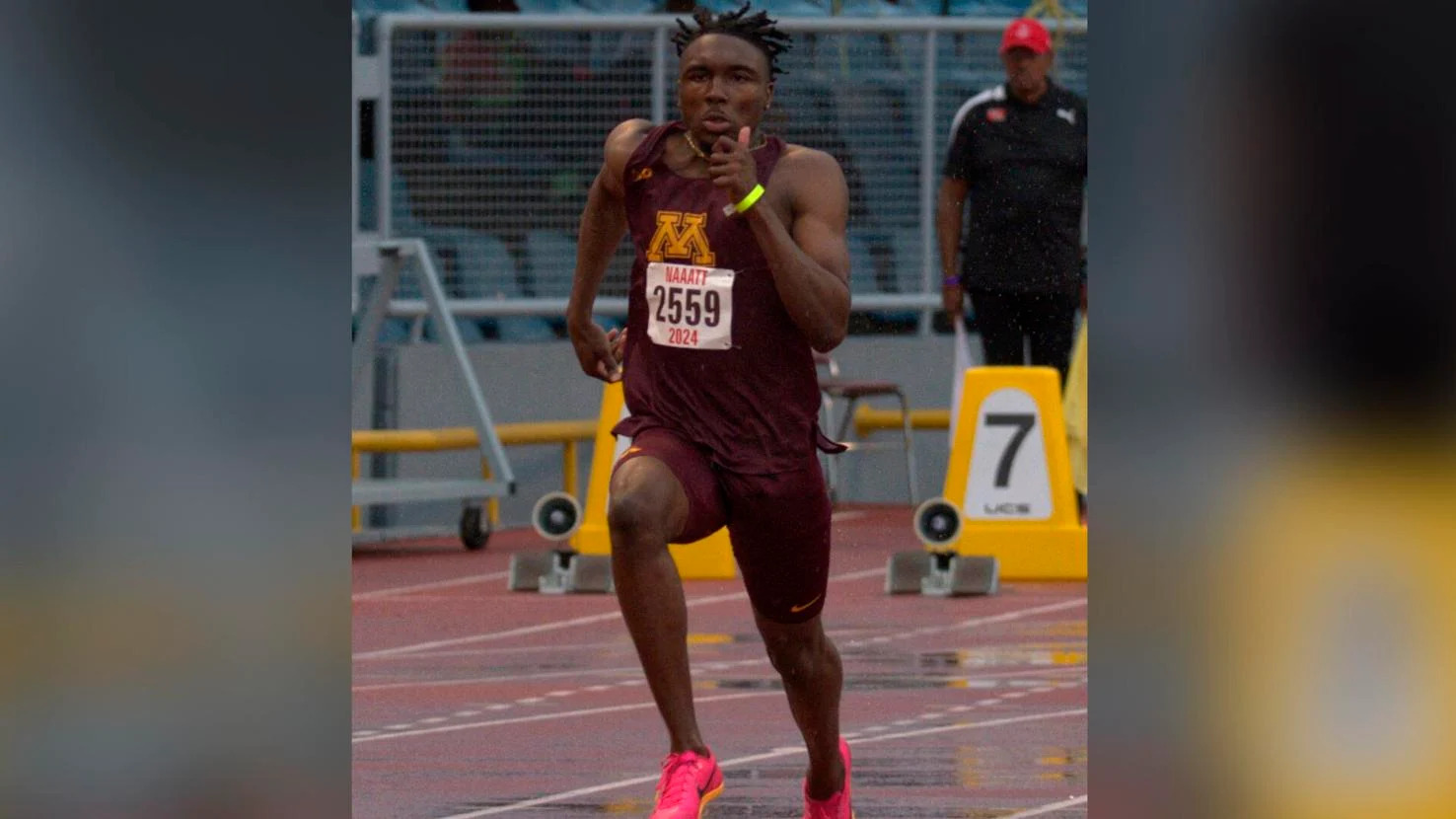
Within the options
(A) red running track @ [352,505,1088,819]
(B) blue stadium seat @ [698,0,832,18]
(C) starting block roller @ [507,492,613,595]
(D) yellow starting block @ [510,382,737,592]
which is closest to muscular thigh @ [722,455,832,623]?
(A) red running track @ [352,505,1088,819]

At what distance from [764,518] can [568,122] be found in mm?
10299

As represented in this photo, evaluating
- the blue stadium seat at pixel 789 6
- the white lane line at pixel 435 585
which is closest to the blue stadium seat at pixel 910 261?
the blue stadium seat at pixel 789 6

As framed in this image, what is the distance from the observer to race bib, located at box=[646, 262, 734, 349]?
19.6 ft

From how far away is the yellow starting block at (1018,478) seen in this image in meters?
12.9

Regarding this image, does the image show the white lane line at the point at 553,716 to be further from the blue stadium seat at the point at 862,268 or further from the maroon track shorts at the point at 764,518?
the blue stadium seat at the point at 862,268

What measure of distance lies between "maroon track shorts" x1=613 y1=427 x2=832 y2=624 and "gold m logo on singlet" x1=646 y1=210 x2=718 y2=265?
398mm

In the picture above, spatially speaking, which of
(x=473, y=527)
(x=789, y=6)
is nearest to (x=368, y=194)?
(x=473, y=527)

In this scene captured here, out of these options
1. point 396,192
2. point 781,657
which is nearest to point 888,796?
point 781,657

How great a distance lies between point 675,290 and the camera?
602 cm

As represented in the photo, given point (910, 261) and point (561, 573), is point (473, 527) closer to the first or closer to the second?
point (561, 573)

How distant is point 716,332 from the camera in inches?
237
